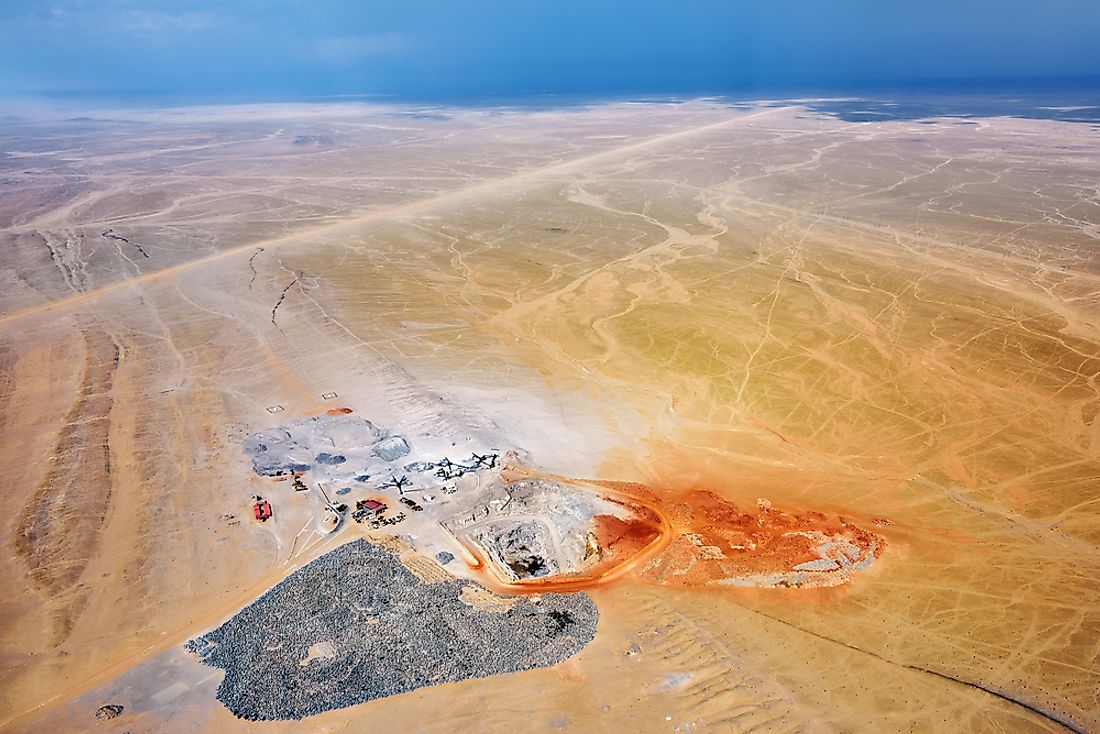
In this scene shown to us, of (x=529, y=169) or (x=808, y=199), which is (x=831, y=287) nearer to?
(x=808, y=199)

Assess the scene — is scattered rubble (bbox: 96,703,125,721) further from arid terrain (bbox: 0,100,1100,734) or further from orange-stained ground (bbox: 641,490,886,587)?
orange-stained ground (bbox: 641,490,886,587)

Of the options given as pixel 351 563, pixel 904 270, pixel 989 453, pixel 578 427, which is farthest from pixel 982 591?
pixel 904 270

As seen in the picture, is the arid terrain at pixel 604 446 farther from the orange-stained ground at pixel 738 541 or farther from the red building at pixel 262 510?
the red building at pixel 262 510

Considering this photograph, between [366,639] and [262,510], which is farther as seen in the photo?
[262,510]

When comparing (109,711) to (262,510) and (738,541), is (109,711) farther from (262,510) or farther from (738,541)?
(738,541)

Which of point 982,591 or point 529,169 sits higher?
point 529,169

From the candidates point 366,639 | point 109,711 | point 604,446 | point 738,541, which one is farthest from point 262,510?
point 738,541

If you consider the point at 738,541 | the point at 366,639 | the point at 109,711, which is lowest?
the point at 109,711
